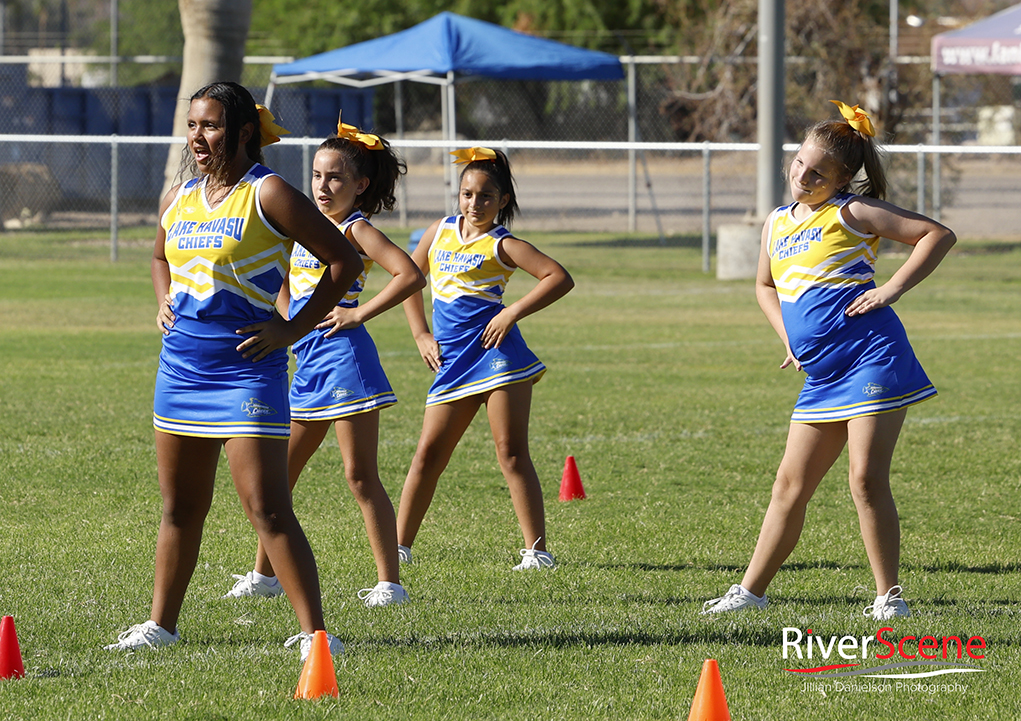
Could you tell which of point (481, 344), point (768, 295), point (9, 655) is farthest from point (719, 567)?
point (9, 655)

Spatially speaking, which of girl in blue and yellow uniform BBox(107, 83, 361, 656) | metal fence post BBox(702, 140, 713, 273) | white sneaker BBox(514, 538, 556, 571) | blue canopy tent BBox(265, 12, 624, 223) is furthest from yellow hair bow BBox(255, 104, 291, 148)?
blue canopy tent BBox(265, 12, 624, 223)

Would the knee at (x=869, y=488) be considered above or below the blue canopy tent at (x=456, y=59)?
below

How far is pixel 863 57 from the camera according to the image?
81.3 ft

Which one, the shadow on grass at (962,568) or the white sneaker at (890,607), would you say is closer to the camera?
the white sneaker at (890,607)

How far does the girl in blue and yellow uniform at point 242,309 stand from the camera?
13.7ft

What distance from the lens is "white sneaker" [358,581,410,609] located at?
5.16 m

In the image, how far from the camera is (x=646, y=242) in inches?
965

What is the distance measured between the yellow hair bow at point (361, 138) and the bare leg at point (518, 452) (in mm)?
1127

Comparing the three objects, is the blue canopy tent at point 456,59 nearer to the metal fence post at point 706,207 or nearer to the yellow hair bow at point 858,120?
the metal fence post at point 706,207

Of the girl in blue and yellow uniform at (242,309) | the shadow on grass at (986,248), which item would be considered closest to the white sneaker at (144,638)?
the girl in blue and yellow uniform at (242,309)

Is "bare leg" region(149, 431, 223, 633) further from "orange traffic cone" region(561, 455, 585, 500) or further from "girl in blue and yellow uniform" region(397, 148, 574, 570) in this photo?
"orange traffic cone" region(561, 455, 585, 500)

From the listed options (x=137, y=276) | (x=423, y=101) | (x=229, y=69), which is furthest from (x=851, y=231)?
(x=423, y=101)

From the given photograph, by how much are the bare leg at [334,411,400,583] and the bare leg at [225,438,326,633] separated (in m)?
0.98

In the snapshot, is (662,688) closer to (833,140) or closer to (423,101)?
(833,140)
